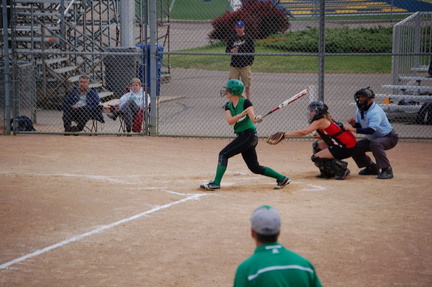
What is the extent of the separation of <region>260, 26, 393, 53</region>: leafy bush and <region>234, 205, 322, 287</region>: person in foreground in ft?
77.3

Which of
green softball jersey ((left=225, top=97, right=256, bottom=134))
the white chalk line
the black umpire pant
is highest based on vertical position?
green softball jersey ((left=225, top=97, right=256, bottom=134))

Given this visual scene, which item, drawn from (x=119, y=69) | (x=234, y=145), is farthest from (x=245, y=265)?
(x=119, y=69)

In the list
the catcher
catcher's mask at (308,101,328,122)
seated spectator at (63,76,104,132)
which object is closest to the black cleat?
the catcher

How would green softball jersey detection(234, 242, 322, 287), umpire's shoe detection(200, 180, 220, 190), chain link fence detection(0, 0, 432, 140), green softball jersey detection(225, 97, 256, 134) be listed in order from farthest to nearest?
chain link fence detection(0, 0, 432, 140), umpire's shoe detection(200, 180, 220, 190), green softball jersey detection(225, 97, 256, 134), green softball jersey detection(234, 242, 322, 287)

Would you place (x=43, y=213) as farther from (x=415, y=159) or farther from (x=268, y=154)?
(x=415, y=159)

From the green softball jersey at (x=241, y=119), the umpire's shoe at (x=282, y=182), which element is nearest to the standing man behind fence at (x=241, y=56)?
the green softball jersey at (x=241, y=119)

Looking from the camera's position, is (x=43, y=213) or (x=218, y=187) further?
(x=218, y=187)

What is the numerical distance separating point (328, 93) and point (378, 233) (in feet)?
47.6

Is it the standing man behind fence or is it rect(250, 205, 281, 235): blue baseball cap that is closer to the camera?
rect(250, 205, 281, 235): blue baseball cap

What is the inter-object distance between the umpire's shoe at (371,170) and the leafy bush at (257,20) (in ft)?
40.8

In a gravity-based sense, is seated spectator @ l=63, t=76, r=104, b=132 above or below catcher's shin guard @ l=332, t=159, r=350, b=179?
above

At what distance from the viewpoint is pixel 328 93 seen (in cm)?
2192

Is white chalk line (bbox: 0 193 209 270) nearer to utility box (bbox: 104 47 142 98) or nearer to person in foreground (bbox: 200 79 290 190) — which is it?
person in foreground (bbox: 200 79 290 190)

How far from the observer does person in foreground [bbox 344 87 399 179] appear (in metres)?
10.8
